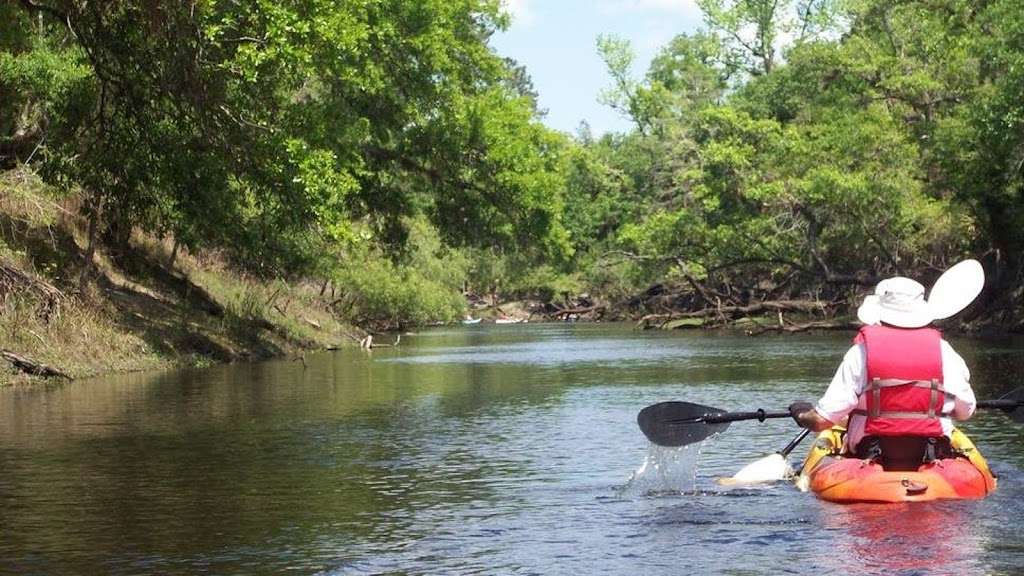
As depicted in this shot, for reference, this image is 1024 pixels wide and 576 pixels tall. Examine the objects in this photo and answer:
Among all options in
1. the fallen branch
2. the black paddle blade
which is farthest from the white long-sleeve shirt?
the fallen branch

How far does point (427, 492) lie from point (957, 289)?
16.0ft

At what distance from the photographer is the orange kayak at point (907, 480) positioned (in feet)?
36.3

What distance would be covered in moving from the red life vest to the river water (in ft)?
2.37

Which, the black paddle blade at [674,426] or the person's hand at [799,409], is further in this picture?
the black paddle blade at [674,426]

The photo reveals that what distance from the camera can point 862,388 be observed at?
11148mm

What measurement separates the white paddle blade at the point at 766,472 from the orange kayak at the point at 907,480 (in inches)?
35.0

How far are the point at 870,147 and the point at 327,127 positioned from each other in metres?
23.1

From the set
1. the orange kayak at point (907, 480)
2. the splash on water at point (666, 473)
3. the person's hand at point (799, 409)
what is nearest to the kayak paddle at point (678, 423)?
the splash on water at point (666, 473)

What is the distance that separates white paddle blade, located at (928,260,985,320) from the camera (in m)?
11.8

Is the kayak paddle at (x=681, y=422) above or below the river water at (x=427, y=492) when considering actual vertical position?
above

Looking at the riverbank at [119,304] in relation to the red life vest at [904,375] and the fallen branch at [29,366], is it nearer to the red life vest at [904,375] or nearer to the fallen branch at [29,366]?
the fallen branch at [29,366]

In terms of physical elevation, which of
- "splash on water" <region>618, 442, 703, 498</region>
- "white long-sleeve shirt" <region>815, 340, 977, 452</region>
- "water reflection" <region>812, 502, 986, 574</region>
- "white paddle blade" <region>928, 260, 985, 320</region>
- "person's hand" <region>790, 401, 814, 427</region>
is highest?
"white paddle blade" <region>928, 260, 985, 320</region>

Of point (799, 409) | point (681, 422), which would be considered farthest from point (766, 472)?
point (799, 409)

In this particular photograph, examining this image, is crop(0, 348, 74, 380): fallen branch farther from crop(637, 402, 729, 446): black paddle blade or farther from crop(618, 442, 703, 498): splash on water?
crop(637, 402, 729, 446): black paddle blade
